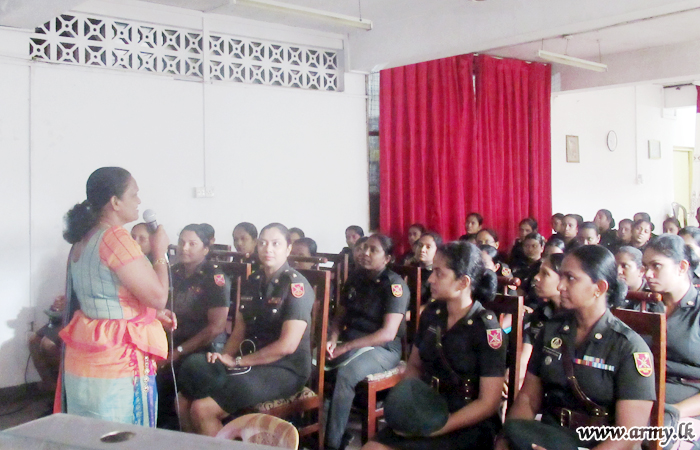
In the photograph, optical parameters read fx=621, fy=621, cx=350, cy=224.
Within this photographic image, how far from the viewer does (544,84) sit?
20.3ft

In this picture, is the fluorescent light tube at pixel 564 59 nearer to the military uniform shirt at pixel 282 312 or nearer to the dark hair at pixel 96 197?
the military uniform shirt at pixel 282 312

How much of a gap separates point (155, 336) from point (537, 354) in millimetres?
1099

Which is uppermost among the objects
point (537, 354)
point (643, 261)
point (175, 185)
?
point (175, 185)

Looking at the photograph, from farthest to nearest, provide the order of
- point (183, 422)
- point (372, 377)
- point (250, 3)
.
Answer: point (250, 3), point (372, 377), point (183, 422)

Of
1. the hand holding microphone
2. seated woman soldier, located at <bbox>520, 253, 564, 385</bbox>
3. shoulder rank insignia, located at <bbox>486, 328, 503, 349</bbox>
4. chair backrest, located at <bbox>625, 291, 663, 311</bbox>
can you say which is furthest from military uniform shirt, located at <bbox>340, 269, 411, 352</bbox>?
the hand holding microphone

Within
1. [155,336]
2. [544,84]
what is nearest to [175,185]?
[155,336]

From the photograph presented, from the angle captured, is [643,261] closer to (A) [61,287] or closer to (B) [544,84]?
(A) [61,287]

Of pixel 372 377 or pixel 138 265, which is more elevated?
pixel 138 265

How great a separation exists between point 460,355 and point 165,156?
287cm

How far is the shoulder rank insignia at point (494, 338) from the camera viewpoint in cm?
188

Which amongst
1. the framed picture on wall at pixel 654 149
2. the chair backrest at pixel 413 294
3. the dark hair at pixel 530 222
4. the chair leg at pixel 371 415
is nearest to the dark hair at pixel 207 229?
the chair backrest at pixel 413 294

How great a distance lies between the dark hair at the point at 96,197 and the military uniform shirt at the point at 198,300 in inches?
41.5

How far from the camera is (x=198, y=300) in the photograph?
2.81 m

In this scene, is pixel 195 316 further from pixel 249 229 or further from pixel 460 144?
pixel 460 144
